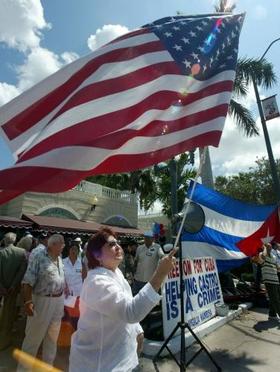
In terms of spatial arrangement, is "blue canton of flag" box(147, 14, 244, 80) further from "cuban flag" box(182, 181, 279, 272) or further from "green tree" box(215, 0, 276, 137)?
"green tree" box(215, 0, 276, 137)

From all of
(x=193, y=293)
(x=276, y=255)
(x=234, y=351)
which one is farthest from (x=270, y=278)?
(x=234, y=351)

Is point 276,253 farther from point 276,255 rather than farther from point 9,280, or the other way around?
point 9,280

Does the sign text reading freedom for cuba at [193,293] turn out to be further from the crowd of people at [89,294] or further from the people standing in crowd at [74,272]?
the people standing in crowd at [74,272]

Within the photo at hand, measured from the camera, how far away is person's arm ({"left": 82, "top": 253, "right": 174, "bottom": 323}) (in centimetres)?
215

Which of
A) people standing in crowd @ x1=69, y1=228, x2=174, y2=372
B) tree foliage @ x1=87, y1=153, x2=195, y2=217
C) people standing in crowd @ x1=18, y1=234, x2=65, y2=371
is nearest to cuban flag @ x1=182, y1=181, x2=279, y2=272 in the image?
people standing in crowd @ x1=18, y1=234, x2=65, y2=371

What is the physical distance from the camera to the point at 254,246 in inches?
291

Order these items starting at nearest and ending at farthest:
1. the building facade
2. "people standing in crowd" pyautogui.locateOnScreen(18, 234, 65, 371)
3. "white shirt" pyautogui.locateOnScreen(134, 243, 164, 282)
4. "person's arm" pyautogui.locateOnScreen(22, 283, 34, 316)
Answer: "person's arm" pyautogui.locateOnScreen(22, 283, 34, 316) → "people standing in crowd" pyautogui.locateOnScreen(18, 234, 65, 371) → "white shirt" pyautogui.locateOnScreen(134, 243, 164, 282) → the building facade

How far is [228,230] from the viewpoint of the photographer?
6871 mm

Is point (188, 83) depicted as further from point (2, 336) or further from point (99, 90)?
point (2, 336)

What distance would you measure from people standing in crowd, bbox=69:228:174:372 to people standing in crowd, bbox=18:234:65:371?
2.25 metres

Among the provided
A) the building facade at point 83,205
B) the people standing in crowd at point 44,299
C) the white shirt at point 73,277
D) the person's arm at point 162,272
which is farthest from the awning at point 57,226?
the person's arm at point 162,272

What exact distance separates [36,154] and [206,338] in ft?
16.2

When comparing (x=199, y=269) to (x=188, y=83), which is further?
(x=199, y=269)

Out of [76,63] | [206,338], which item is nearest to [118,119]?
[76,63]
